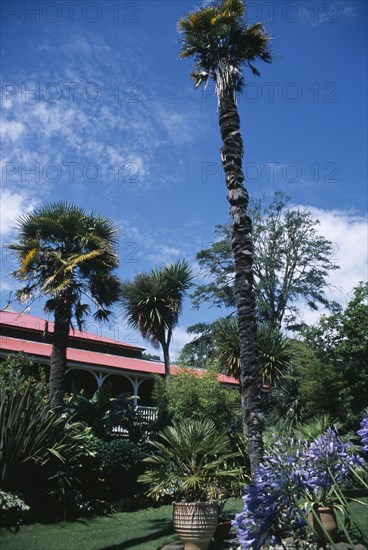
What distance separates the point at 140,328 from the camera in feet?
84.4

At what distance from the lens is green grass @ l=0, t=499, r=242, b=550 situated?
28.9 ft

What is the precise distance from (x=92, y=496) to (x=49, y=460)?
2574mm

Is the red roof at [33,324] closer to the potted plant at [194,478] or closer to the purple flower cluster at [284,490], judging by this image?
the potted plant at [194,478]

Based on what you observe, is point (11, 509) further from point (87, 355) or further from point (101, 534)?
point (87, 355)

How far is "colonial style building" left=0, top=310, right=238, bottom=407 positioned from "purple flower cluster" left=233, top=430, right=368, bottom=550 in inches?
626

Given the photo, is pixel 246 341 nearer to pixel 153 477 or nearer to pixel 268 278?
pixel 153 477

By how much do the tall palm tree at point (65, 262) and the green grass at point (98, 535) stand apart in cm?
475

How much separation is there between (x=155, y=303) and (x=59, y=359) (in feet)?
37.7

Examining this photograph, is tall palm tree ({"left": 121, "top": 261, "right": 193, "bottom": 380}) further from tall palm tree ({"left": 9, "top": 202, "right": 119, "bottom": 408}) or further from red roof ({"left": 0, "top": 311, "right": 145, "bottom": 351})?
tall palm tree ({"left": 9, "top": 202, "right": 119, "bottom": 408})

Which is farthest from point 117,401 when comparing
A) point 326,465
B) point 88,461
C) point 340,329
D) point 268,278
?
point 268,278

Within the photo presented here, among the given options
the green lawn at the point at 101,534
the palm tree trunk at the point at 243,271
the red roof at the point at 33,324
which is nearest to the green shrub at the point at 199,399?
the red roof at the point at 33,324

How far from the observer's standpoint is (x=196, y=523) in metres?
8.18

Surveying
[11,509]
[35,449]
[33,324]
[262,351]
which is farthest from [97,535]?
[33,324]

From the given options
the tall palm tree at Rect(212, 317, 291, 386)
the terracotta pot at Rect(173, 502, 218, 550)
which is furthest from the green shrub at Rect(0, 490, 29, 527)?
the tall palm tree at Rect(212, 317, 291, 386)
